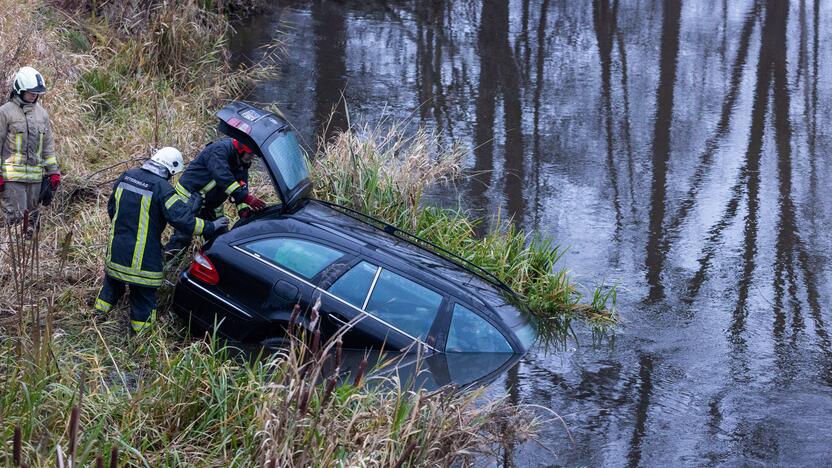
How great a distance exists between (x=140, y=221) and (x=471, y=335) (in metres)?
2.64

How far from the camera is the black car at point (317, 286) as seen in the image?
23.6ft

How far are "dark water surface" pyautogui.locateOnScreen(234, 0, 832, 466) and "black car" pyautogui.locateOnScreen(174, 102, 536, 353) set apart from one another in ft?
2.64

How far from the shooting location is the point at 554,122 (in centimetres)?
1473

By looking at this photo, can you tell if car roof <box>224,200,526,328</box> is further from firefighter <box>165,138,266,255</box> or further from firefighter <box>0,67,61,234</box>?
firefighter <box>0,67,61,234</box>

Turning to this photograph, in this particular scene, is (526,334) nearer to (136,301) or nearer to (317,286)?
(317,286)

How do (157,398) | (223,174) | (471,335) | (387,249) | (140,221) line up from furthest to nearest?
(223,174) < (387,249) < (471,335) < (140,221) < (157,398)

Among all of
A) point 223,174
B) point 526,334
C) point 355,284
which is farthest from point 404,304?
point 223,174

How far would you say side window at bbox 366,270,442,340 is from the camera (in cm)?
722

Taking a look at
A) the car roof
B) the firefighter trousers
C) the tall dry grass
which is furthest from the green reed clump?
the firefighter trousers

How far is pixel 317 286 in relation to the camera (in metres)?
7.22

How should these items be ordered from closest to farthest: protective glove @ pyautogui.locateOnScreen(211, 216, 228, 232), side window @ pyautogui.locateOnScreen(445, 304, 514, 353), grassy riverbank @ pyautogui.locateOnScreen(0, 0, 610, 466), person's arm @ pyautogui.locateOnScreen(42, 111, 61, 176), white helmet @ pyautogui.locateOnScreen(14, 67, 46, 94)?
1. grassy riverbank @ pyautogui.locateOnScreen(0, 0, 610, 466)
2. side window @ pyautogui.locateOnScreen(445, 304, 514, 353)
3. protective glove @ pyautogui.locateOnScreen(211, 216, 228, 232)
4. white helmet @ pyautogui.locateOnScreen(14, 67, 46, 94)
5. person's arm @ pyautogui.locateOnScreen(42, 111, 61, 176)

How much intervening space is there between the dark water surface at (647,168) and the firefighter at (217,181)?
2.66m

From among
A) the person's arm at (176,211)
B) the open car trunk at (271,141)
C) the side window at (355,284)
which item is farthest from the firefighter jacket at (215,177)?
the side window at (355,284)

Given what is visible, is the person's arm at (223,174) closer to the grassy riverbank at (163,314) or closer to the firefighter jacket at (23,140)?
the grassy riverbank at (163,314)
